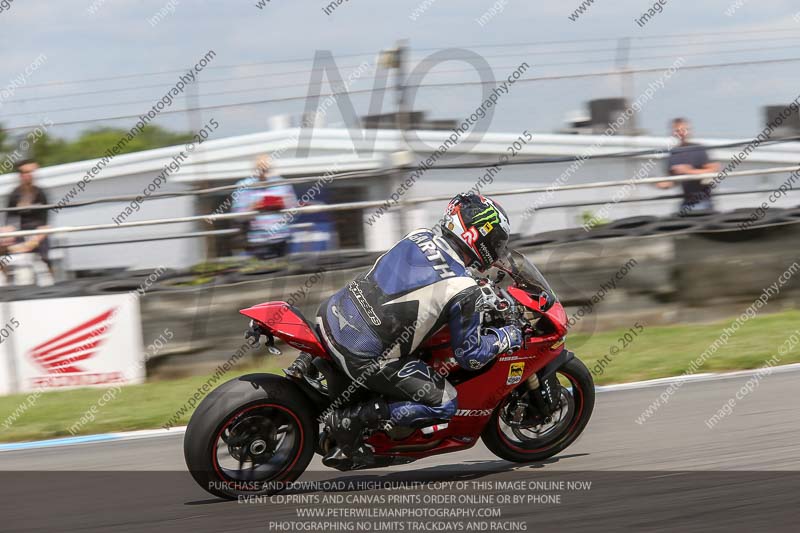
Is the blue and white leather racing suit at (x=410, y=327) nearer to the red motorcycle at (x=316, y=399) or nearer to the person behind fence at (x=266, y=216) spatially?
the red motorcycle at (x=316, y=399)

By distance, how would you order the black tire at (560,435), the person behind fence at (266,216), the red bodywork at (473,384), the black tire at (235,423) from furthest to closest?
the person behind fence at (266,216) → the black tire at (560,435) → the red bodywork at (473,384) → the black tire at (235,423)

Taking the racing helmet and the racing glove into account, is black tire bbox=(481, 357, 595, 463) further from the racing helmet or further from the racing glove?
the racing helmet

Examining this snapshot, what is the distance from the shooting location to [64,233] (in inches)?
382

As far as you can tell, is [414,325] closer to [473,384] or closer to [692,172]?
[473,384]

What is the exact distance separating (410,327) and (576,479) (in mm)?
1311

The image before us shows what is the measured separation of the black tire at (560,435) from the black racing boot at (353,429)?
77 cm

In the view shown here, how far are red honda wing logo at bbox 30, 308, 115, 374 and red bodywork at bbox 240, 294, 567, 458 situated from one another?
439 cm

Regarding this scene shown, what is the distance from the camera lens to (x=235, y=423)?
5.43 meters

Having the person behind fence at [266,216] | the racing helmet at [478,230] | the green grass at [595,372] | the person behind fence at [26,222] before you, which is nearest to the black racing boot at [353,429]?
the racing helmet at [478,230]

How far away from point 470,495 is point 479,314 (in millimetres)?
998

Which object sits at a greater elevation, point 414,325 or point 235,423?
point 414,325

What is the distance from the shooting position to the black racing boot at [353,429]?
5.51 m

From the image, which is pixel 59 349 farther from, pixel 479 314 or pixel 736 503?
pixel 736 503

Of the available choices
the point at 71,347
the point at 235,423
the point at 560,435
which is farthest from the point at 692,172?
the point at 235,423
